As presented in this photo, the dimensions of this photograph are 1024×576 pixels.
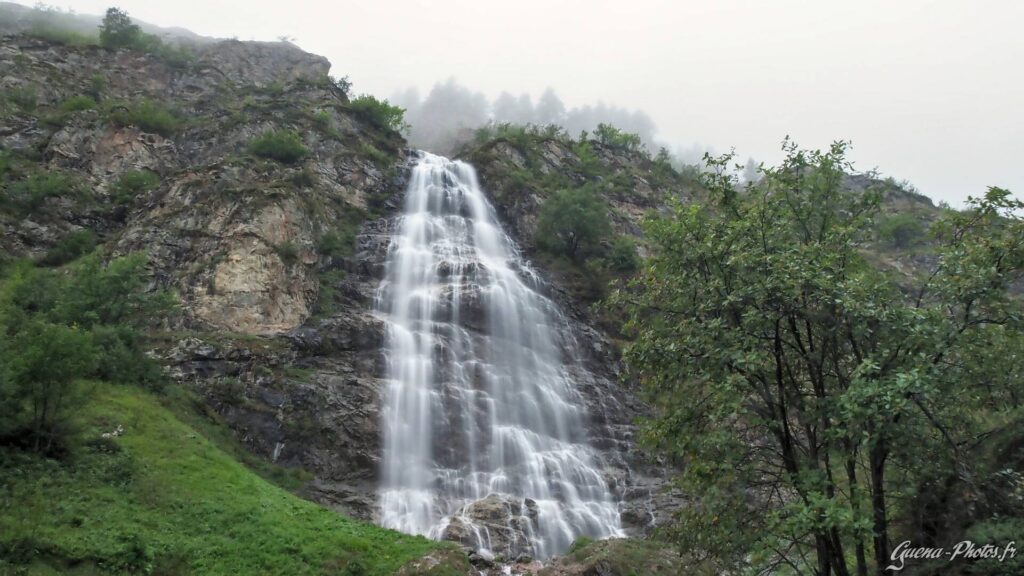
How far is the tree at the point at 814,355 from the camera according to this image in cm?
724

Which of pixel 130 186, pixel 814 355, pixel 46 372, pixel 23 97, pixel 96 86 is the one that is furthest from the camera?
Result: pixel 96 86

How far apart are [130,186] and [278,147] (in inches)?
379

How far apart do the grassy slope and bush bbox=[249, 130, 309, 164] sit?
26129 mm

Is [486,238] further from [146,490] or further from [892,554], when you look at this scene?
[892,554]

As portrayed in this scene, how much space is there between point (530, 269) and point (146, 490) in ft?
88.8

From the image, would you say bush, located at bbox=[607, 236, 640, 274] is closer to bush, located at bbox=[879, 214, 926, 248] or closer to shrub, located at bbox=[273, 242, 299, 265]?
shrub, located at bbox=[273, 242, 299, 265]

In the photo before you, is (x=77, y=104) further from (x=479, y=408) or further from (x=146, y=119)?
(x=479, y=408)

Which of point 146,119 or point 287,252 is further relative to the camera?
point 146,119

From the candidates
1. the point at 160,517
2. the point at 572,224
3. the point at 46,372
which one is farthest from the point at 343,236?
the point at 160,517

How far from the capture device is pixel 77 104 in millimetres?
39844

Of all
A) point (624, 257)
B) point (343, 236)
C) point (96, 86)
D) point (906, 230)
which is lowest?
point (624, 257)

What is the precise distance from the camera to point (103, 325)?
22.0 meters

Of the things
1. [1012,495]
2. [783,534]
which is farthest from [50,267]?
[1012,495]

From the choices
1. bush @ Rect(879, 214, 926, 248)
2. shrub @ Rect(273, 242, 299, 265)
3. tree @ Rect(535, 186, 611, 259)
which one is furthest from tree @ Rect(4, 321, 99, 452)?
bush @ Rect(879, 214, 926, 248)
